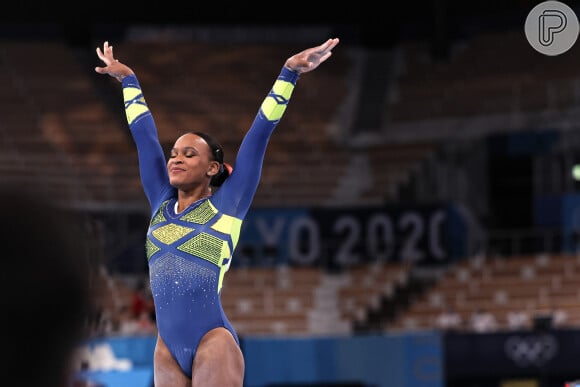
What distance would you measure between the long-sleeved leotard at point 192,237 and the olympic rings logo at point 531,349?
9.24 meters

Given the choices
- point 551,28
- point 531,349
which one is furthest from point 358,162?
point 531,349

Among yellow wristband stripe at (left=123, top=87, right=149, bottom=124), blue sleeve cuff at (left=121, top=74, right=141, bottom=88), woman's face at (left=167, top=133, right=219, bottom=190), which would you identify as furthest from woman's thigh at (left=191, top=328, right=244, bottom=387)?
blue sleeve cuff at (left=121, top=74, right=141, bottom=88)

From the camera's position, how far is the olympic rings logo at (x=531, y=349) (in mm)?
13258

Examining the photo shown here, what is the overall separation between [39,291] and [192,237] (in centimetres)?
359

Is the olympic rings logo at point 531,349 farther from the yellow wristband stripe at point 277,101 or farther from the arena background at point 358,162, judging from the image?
the yellow wristband stripe at point 277,101

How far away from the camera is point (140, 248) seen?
1590cm

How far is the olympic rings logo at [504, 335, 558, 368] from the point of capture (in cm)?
1326

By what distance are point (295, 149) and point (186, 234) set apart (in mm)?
15199

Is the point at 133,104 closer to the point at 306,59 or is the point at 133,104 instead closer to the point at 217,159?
the point at 217,159

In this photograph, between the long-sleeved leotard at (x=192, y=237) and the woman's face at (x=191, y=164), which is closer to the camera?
the long-sleeved leotard at (x=192, y=237)

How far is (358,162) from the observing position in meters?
19.8

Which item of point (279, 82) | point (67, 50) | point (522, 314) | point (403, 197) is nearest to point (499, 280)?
point (522, 314)

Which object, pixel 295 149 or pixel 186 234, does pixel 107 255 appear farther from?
pixel 186 234

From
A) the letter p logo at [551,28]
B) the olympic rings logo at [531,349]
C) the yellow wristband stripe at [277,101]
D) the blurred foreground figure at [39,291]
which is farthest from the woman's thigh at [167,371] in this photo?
the letter p logo at [551,28]
